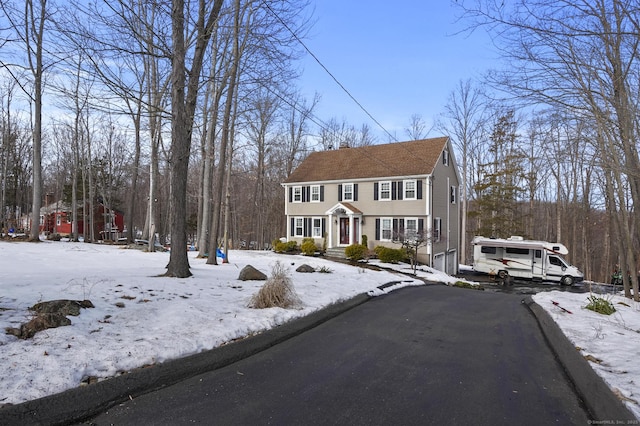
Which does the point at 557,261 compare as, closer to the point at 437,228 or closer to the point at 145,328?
the point at 437,228

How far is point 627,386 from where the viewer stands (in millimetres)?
3234

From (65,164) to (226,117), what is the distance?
31.9 metres

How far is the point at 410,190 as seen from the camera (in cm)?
2214

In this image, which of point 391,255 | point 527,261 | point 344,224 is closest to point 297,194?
point 344,224

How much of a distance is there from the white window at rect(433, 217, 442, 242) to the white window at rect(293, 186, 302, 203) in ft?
31.8

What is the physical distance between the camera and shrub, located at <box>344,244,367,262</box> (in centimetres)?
2055

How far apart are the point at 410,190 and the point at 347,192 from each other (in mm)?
4416

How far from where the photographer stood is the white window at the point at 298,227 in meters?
26.1

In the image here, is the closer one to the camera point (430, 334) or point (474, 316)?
point (430, 334)

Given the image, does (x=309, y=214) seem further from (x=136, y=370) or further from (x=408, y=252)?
(x=136, y=370)

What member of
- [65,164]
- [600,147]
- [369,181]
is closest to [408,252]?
[369,181]

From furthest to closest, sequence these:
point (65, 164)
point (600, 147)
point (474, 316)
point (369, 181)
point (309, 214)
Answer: point (65, 164), point (309, 214), point (369, 181), point (600, 147), point (474, 316)

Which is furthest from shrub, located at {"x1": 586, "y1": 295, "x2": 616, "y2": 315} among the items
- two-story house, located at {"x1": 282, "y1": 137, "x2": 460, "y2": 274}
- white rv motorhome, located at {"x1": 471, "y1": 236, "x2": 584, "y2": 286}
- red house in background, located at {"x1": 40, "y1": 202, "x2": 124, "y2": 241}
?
red house in background, located at {"x1": 40, "y1": 202, "x2": 124, "y2": 241}

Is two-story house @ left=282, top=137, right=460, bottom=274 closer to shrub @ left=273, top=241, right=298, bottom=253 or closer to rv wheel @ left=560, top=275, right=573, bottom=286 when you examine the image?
shrub @ left=273, top=241, right=298, bottom=253
